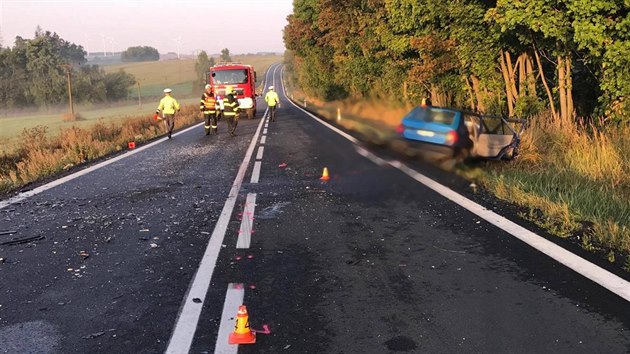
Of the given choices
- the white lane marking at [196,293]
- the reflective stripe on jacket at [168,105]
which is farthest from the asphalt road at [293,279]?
the reflective stripe on jacket at [168,105]

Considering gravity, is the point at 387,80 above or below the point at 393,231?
above

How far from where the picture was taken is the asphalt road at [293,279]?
122 inches

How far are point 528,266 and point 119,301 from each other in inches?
138

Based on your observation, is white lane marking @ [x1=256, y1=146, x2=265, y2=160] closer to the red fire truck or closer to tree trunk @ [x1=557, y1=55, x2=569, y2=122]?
tree trunk @ [x1=557, y1=55, x2=569, y2=122]

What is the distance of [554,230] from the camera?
17.4 ft

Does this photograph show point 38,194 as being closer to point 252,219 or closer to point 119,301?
point 252,219

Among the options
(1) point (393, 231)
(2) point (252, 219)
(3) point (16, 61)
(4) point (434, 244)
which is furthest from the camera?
(3) point (16, 61)

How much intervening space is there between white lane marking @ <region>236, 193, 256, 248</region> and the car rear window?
442cm

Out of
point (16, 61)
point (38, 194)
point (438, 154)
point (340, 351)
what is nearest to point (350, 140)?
point (438, 154)

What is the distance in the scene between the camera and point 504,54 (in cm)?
1459

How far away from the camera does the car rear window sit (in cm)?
977

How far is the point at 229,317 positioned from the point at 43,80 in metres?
106

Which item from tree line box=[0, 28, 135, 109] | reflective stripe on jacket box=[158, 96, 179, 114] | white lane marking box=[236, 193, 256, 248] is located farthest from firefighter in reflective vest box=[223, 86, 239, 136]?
tree line box=[0, 28, 135, 109]

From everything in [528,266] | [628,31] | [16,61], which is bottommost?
[528,266]
